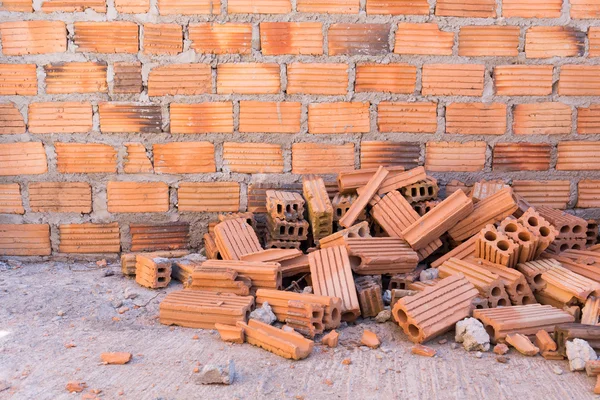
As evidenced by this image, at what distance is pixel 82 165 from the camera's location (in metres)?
4.87

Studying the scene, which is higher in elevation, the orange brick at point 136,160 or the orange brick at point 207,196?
the orange brick at point 136,160

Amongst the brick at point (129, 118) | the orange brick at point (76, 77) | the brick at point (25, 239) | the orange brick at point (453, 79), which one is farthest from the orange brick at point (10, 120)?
the orange brick at point (453, 79)

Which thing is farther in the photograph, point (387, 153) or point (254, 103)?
point (387, 153)

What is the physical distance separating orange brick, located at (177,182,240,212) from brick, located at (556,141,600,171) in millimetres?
2926

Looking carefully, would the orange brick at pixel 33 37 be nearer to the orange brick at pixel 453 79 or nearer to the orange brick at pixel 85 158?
the orange brick at pixel 85 158

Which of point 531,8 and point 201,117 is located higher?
point 531,8

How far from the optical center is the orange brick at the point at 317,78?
15.7 feet

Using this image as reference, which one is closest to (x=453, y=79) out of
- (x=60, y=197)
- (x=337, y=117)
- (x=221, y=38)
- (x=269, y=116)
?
(x=337, y=117)

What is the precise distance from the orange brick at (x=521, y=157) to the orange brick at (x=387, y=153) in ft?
2.38

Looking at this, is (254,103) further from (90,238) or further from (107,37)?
(90,238)

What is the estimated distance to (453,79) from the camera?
190 inches

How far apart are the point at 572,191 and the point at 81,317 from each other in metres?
4.25

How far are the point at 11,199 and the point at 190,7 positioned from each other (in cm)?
232

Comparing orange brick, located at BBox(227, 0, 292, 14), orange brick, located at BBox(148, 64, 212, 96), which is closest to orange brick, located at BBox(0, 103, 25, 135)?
orange brick, located at BBox(148, 64, 212, 96)
